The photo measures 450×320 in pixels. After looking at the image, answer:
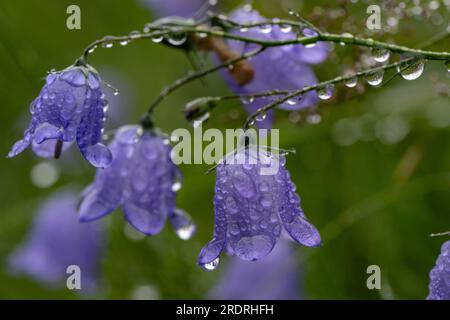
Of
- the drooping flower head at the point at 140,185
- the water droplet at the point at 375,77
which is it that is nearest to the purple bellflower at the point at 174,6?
the drooping flower head at the point at 140,185

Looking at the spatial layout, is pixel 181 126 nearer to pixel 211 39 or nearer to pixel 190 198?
pixel 190 198

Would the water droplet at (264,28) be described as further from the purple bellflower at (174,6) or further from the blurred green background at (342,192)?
the purple bellflower at (174,6)

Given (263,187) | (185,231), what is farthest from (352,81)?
(185,231)

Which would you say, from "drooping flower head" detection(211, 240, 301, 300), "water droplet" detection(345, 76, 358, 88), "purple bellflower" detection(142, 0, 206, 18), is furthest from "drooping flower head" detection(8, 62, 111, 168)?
"purple bellflower" detection(142, 0, 206, 18)

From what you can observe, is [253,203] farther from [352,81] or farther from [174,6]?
[174,6]

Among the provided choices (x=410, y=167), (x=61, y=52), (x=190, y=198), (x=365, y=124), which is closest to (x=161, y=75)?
(x=61, y=52)
